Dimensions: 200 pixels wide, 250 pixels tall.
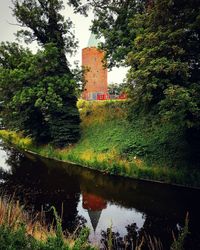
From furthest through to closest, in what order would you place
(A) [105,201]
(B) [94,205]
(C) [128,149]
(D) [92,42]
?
(D) [92,42], (C) [128,149], (A) [105,201], (B) [94,205]

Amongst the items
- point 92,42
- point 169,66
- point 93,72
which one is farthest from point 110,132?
point 92,42

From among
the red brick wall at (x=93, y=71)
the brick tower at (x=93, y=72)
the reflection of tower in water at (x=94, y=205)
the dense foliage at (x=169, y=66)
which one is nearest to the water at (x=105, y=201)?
the reflection of tower in water at (x=94, y=205)

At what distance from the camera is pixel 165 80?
15.6 meters

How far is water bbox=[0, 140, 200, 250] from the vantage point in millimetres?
12969

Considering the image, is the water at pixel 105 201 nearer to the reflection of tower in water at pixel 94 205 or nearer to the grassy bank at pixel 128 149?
Answer: the reflection of tower in water at pixel 94 205

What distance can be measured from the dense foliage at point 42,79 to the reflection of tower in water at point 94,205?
1208 centimetres

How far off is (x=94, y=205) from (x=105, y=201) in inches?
33.2

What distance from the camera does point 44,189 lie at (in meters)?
18.7

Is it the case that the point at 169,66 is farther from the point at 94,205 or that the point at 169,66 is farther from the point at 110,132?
the point at 110,132

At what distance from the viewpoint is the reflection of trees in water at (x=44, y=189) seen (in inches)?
586

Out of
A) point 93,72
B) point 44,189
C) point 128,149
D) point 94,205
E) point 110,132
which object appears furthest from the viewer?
point 93,72

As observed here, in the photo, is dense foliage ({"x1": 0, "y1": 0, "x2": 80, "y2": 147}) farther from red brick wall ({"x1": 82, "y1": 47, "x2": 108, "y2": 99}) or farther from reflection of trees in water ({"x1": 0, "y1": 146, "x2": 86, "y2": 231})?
red brick wall ({"x1": 82, "y1": 47, "x2": 108, "y2": 99})

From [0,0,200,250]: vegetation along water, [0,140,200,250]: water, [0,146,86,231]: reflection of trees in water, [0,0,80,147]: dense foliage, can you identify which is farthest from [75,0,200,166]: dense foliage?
[0,0,80,147]: dense foliage

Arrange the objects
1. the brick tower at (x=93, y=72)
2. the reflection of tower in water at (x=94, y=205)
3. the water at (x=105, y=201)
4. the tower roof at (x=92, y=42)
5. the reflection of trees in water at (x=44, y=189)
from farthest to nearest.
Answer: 1. the tower roof at (x=92, y=42)
2. the brick tower at (x=93, y=72)
3. the reflection of trees in water at (x=44, y=189)
4. the reflection of tower in water at (x=94, y=205)
5. the water at (x=105, y=201)
